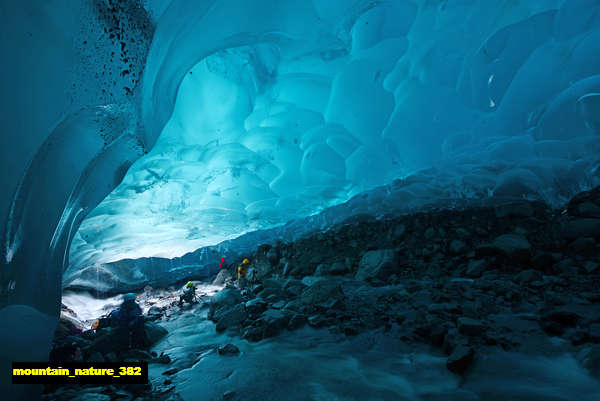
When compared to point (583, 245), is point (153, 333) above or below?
below

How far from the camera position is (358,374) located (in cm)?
185

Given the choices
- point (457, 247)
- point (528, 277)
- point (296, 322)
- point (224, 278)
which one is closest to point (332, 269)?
point (457, 247)

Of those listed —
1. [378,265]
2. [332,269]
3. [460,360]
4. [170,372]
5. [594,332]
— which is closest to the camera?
[460,360]

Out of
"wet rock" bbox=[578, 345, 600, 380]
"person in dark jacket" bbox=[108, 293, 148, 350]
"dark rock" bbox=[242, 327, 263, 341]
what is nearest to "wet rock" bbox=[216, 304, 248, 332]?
"dark rock" bbox=[242, 327, 263, 341]

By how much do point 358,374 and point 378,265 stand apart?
2.94 meters

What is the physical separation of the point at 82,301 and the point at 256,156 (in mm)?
11838

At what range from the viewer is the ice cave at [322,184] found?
1.65 meters

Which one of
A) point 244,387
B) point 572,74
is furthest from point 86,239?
point 572,74

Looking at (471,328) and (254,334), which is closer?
(471,328)

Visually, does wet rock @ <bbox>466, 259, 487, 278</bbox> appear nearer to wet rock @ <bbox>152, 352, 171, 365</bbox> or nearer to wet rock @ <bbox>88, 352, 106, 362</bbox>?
wet rock @ <bbox>152, 352, 171, 365</bbox>

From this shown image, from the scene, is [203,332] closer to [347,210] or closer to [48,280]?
[48,280]

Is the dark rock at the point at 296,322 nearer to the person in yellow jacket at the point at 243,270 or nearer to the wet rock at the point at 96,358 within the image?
the wet rock at the point at 96,358

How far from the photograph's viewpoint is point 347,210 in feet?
24.5

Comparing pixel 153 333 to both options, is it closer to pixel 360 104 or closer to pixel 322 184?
pixel 322 184
